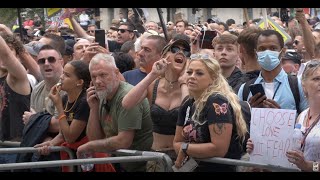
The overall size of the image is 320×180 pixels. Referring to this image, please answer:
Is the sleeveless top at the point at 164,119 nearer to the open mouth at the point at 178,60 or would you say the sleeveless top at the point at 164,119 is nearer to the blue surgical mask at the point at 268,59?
the open mouth at the point at 178,60

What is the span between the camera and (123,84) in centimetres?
660

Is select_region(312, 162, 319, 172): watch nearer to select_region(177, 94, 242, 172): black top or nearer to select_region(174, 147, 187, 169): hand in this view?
select_region(177, 94, 242, 172): black top

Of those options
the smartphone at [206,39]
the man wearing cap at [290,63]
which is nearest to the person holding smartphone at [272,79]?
the smartphone at [206,39]

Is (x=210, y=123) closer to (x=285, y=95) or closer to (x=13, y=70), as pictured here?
(x=285, y=95)

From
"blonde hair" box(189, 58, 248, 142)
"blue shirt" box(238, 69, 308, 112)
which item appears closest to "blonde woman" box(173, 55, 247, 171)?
"blonde hair" box(189, 58, 248, 142)

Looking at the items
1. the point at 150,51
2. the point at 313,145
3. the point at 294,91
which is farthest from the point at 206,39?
the point at 313,145

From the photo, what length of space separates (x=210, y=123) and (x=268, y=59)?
1.05 m

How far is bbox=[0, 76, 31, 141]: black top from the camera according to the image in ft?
24.6

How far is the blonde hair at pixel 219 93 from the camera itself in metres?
5.57

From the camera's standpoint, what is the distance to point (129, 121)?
6.30 m

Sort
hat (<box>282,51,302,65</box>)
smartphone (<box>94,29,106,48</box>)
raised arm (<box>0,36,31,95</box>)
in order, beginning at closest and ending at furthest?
raised arm (<box>0,36,31,95</box>), smartphone (<box>94,29,106,48</box>), hat (<box>282,51,302,65</box>)

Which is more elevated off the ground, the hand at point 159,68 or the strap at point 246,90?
the hand at point 159,68

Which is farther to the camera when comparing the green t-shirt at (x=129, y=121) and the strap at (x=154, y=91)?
the strap at (x=154, y=91)
